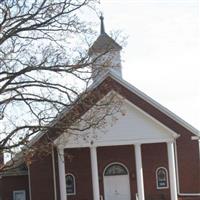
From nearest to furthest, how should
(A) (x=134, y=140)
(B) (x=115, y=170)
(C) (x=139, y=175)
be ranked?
(C) (x=139, y=175)
(A) (x=134, y=140)
(B) (x=115, y=170)

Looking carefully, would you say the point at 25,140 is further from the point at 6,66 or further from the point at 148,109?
the point at 148,109

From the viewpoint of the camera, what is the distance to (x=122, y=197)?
1437 inches

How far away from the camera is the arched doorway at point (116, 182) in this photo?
36.6 meters

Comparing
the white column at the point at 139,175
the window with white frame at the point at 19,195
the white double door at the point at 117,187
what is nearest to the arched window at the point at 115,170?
the white double door at the point at 117,187

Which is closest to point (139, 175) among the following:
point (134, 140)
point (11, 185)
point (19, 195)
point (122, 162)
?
point (134, 140)

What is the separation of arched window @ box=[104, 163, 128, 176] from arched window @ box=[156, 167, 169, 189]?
1888mm

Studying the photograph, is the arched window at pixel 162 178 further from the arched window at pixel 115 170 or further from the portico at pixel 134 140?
the arched window at pixel 115 170

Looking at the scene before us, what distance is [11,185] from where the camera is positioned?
124 feet

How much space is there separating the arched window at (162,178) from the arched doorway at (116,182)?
1.76m

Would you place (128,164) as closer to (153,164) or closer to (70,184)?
(153,164)

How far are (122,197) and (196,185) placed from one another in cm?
449

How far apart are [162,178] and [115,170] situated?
9.19 ft

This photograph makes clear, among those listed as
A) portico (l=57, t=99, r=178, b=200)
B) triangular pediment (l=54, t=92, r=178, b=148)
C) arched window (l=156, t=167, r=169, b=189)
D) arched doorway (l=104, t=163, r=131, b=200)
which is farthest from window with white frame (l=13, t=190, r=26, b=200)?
arched window (l=156, t=167, r=169, b=189)

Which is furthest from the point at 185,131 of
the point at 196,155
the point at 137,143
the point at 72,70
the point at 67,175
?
the point at 72,70
